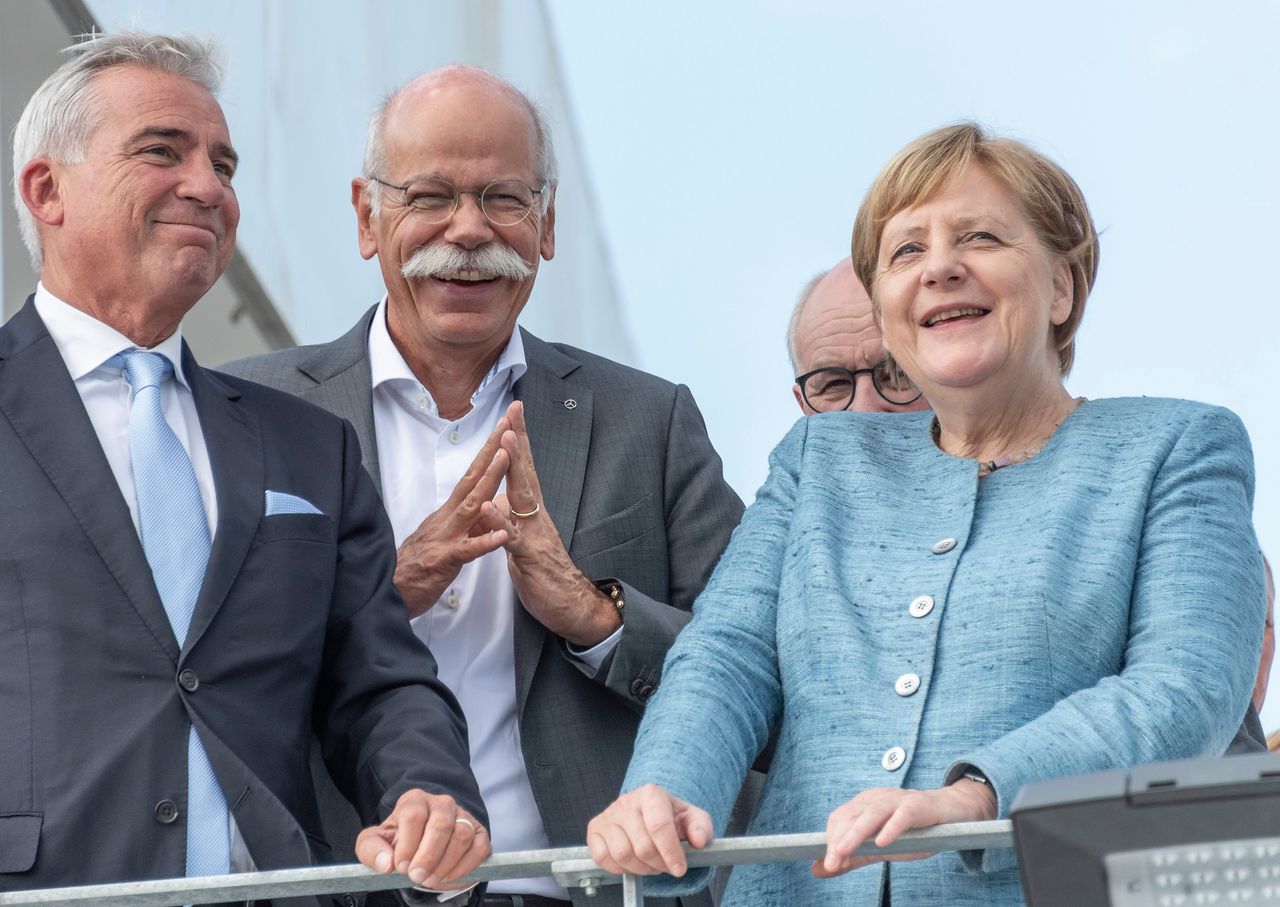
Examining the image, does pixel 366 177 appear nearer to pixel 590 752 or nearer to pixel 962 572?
pixel 590 752

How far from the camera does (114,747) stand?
2260 millimetres

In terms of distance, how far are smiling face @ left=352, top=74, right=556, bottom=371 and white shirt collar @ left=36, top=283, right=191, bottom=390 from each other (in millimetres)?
618

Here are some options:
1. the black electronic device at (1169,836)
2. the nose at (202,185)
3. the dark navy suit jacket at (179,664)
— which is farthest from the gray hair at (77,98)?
the black electronic device at (1169,836)

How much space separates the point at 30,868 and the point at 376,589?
2.08ft

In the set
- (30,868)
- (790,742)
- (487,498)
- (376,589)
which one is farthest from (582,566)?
(30,868)

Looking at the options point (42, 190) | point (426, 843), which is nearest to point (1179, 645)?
point (426, 843)

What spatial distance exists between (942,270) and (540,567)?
81 cm

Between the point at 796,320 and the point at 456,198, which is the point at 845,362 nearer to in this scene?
the point at 796,320

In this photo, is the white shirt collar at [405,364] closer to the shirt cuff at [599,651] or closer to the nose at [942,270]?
the shirt cuff at [599,651]

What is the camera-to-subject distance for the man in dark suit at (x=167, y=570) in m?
2.25

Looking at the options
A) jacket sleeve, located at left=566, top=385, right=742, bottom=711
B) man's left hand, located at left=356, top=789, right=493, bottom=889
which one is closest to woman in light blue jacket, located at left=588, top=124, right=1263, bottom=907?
man's left hand, located at left=356, top=789, right=493, bottom=889

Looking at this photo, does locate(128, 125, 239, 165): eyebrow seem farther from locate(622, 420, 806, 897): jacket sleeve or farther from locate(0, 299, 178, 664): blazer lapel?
locate(622, 420, 806, 897): jacket sleeve

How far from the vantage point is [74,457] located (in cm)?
241

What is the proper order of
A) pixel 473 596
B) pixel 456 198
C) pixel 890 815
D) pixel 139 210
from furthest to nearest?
pixel 456 198 → pixel 473 596 → pixel 139 210 → pixel 890 815
